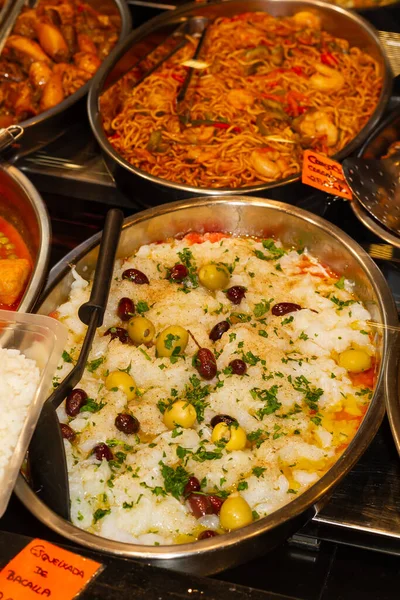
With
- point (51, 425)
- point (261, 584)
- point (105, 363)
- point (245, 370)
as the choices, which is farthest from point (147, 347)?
point (261, 584)

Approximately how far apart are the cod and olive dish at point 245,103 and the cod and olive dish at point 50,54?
0.37 m

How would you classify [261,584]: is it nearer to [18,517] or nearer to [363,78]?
[18,517]

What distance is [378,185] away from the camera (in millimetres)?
3529

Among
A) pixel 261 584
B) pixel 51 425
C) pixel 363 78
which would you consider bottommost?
pixel 261 584

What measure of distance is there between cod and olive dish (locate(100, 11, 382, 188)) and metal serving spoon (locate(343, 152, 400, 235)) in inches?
13.7

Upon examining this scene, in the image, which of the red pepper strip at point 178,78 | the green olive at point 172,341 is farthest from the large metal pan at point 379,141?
the red pepper strip at point 178,78

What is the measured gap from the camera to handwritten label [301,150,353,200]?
11.4 ft

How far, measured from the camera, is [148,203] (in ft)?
12.4

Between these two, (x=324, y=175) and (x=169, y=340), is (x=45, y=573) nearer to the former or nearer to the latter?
(x=169, y=340)

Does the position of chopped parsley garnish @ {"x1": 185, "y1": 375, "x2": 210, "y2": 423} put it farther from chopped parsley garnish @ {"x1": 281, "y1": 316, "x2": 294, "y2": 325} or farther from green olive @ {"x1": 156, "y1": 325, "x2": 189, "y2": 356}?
chopped parsley garnish @ {"x1": 281, "y1": 316, "x2": 294, "y2": 325}

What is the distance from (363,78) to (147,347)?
253cm

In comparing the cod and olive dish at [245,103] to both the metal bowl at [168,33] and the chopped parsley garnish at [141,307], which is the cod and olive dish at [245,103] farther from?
the chopped parsley garnish at [141,307]

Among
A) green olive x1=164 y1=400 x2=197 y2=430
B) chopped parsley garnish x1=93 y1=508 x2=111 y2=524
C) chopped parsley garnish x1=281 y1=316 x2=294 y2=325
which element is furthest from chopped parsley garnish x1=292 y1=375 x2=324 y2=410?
chopped parsley garnish x1=93 y1=508 x2=111 y2=524

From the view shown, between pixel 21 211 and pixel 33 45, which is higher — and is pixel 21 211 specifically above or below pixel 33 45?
below
